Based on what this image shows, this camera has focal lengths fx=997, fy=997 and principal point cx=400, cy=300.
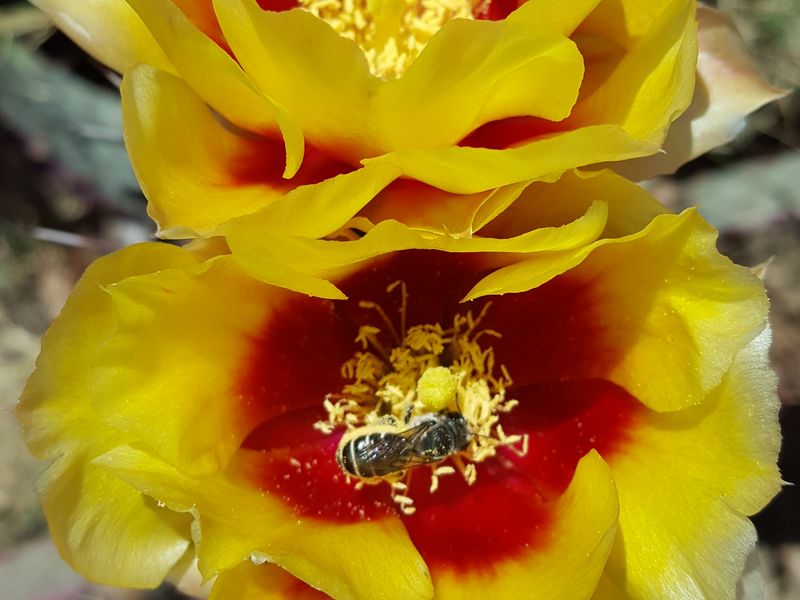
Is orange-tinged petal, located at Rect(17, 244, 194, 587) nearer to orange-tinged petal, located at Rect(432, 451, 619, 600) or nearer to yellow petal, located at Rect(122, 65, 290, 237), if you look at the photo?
yellow petal, located at Rect(122, 65, 290, 237)

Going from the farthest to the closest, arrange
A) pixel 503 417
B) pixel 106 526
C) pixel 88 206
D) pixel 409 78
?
pixel 88 206
pixel 503 417
pixel 106 526
pixel 409 78

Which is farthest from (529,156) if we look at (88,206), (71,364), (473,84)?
(88,206)

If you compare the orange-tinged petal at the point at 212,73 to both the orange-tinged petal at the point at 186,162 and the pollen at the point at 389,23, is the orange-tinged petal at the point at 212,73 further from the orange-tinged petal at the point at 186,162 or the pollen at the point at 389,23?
the pollen at the point at 389,23

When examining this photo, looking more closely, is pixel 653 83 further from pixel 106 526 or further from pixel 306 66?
pixel 106 526

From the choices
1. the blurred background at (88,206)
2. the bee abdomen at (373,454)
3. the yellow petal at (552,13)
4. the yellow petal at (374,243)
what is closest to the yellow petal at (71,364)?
the yellow petal at (374,243)

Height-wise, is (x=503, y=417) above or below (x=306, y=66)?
below

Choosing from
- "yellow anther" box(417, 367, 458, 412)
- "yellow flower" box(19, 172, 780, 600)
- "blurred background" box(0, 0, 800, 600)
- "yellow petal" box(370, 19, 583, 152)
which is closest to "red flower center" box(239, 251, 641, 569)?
"yellow flower" box(19, 172, 780, 600)
